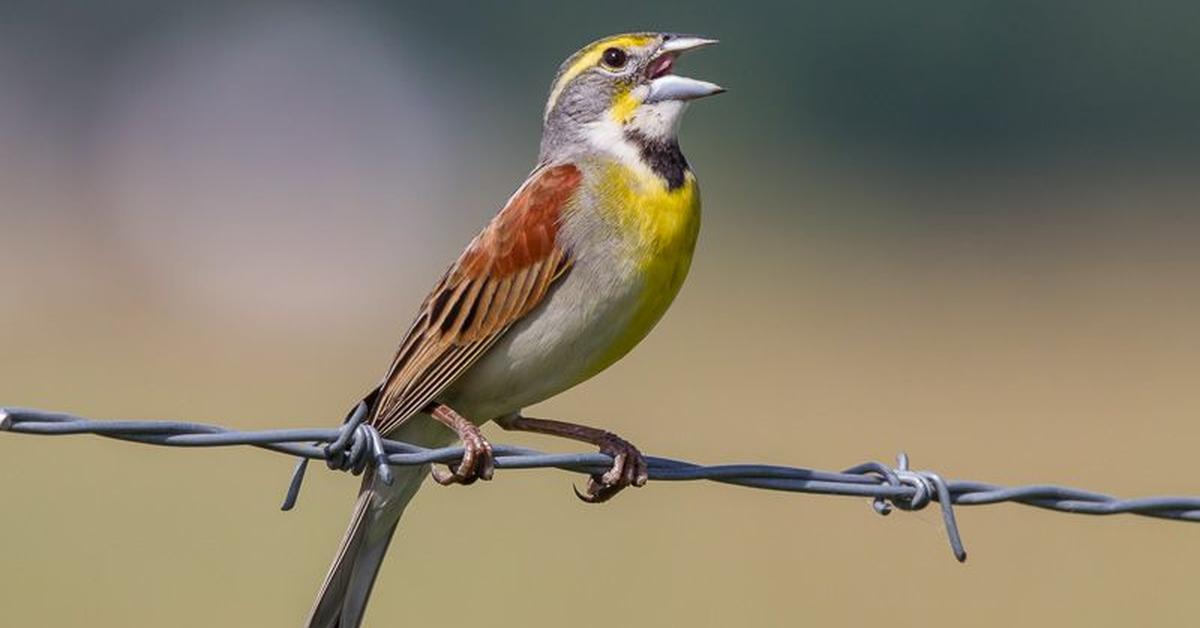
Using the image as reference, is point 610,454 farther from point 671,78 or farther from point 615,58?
point 615,58

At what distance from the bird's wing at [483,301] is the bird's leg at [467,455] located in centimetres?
8

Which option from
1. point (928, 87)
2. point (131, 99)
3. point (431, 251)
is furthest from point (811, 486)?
point (131, 99)

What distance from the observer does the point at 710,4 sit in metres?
30.6

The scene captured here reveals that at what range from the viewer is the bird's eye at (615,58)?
6.80 m

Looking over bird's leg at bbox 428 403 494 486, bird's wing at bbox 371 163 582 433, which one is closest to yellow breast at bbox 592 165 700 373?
bird's wing at bbox 371 163 582 433

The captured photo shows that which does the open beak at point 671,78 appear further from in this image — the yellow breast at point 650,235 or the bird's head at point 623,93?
the yellow breast at point 650,235

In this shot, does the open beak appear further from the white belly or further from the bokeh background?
the bokeh background

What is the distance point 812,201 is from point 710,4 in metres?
7.27

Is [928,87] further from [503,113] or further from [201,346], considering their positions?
[201,346]

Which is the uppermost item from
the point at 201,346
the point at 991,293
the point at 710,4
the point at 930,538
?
the point at 710,4

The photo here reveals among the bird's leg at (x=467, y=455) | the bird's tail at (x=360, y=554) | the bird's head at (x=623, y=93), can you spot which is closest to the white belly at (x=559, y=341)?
the bird's leg at (x=467, y=455)

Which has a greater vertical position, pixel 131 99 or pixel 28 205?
pixel 131 99

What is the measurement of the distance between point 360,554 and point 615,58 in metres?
1.69

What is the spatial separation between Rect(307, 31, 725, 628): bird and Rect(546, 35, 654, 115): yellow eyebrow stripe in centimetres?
29
